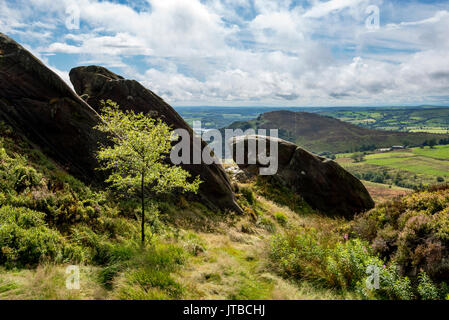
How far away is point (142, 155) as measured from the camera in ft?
31.4

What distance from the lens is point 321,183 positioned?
27.2 m

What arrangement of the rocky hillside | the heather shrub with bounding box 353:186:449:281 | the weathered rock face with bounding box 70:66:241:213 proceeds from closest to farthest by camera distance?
1. the heather shrub with bounding box 353:186:449:281
2. the rocky hillside
3. the weathered rock face with bounding box 70:66:241:213

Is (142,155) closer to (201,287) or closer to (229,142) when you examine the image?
(201,287)

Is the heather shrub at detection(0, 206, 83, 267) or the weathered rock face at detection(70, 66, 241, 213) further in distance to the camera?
the weathered rock face at detection(70, 66, 241, 213)

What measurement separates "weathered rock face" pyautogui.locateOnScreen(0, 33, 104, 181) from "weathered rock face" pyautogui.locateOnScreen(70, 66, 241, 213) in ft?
14.8

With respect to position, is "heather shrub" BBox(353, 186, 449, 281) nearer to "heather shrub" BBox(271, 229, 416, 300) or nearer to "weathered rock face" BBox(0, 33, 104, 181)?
"heather shrub" BBox(271, 229, 416, 300)

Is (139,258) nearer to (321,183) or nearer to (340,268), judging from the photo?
(340,268)

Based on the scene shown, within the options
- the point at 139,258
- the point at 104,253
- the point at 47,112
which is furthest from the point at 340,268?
the point at 47,112

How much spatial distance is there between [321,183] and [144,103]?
64.7 feet

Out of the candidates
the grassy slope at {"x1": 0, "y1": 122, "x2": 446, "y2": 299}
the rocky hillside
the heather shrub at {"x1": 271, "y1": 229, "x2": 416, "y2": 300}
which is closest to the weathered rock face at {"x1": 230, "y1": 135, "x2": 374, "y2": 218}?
the grassy slope at {"x1": 0, "y1": 122, "x2": 446, "y2": 299}

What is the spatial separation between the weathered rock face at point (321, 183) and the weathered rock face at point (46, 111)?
737 inches

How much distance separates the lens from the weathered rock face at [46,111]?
13.8 m

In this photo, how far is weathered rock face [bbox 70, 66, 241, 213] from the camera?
62.1 ft

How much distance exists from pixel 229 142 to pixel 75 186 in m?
23.2
